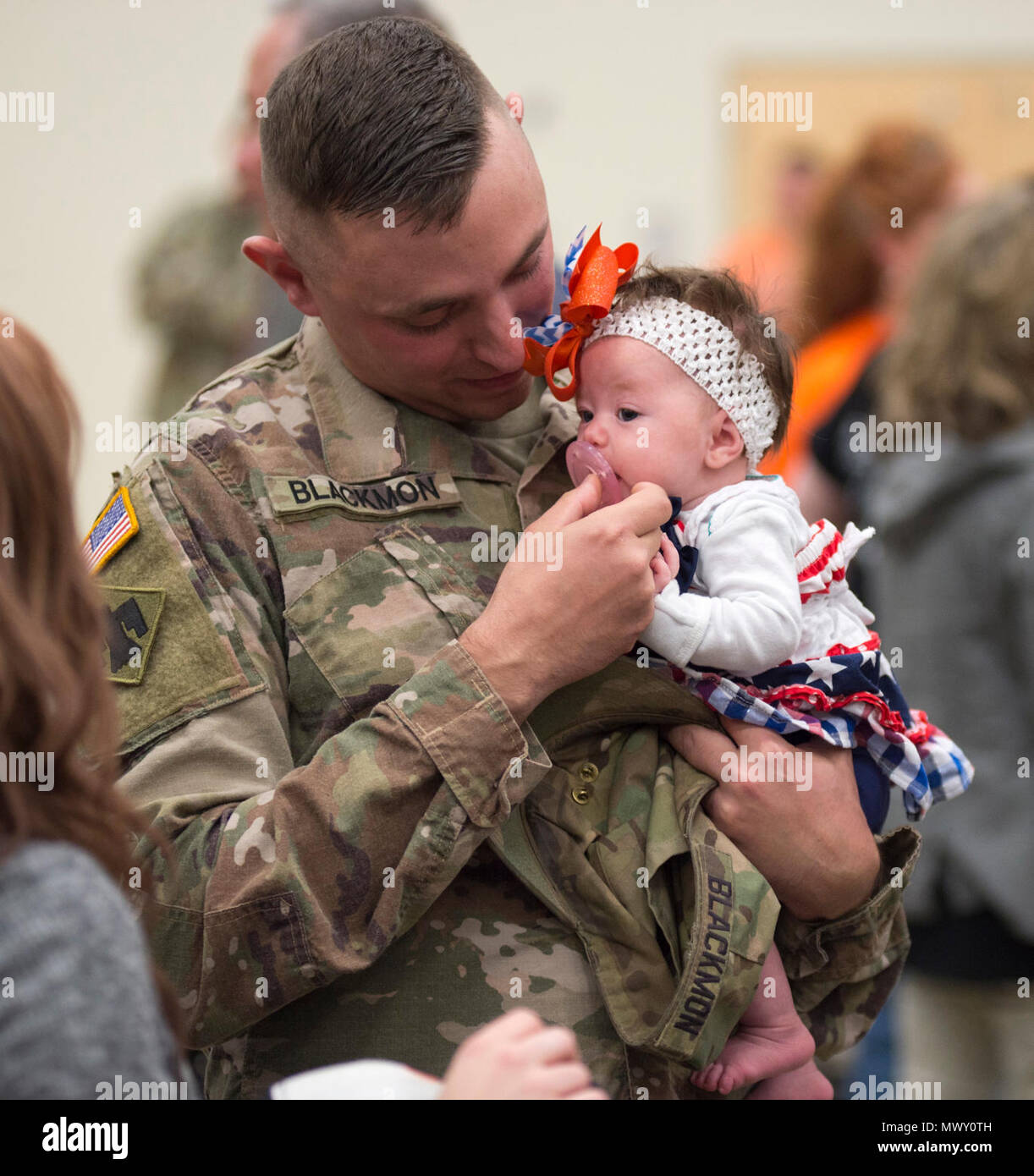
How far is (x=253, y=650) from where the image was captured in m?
1.43

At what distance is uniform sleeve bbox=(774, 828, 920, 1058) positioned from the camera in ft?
5.24

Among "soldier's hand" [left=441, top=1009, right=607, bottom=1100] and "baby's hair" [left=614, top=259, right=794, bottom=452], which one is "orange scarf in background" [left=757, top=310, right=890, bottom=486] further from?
"soldier's hand" [left=441, top=1009, right=607, bottom=1100]

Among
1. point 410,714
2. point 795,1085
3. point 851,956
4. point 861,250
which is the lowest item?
point 795,1085

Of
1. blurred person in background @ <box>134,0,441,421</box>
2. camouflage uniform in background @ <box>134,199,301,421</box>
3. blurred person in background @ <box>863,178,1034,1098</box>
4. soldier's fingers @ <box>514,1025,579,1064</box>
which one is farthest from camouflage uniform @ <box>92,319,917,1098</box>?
camouflage uniform in background @ <box>134,199,301,421</box>

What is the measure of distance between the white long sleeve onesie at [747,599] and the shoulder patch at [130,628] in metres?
0.54

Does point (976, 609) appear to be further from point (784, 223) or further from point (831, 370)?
point (784, 223)

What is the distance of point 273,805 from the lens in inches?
52.9

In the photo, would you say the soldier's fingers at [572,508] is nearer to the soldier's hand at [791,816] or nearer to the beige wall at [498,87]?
the soldier's hand at [791,816]

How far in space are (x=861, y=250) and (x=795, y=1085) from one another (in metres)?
2.69

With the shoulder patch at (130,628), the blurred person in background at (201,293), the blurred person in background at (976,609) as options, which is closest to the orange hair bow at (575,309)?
the shoulder patch at (130,628)

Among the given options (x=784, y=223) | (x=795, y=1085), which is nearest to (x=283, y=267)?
(x=795, y=1085)

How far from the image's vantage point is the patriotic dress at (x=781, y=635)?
1.46 metres
